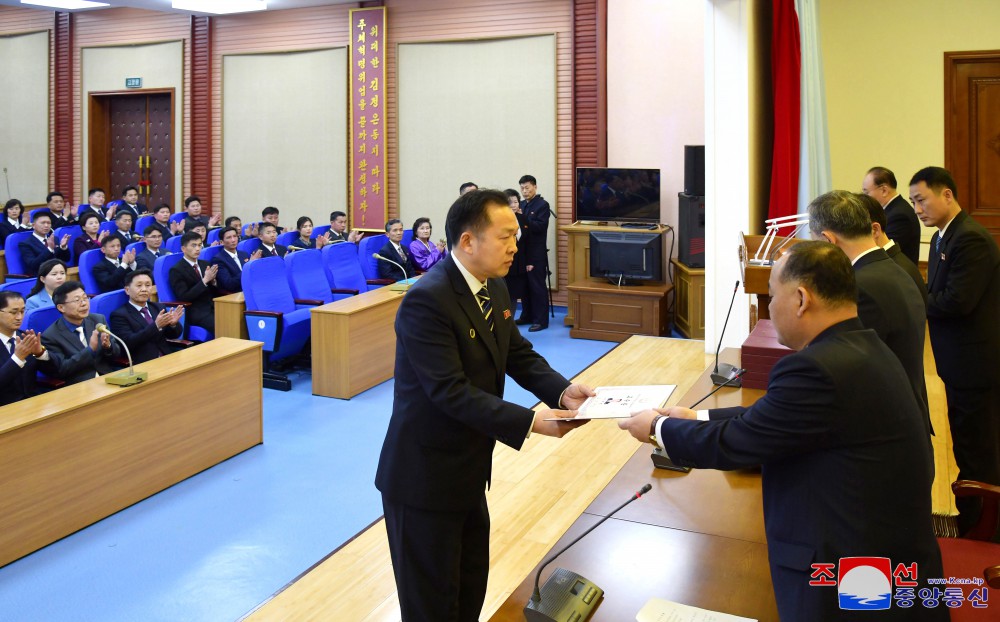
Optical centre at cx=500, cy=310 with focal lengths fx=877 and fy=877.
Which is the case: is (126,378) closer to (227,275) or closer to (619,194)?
(227,275)

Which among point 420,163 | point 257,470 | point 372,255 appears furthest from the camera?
point 420,163

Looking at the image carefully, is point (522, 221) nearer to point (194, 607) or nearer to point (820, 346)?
Result: point (194, 607)

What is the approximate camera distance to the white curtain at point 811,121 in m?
5.29

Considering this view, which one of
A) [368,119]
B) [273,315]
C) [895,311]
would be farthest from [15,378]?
[368,119]

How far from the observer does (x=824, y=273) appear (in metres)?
1.72

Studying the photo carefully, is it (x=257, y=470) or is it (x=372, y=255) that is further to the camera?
(x=372, y=255)

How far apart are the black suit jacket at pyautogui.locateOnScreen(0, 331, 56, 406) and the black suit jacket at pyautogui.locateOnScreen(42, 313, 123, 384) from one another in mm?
129

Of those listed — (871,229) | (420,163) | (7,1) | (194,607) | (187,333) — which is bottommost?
(194,607)

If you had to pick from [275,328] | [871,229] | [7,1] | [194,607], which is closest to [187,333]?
[275,328]

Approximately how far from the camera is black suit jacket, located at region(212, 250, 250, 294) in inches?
286

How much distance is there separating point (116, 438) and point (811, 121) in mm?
4313

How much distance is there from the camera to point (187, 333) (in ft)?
22.8

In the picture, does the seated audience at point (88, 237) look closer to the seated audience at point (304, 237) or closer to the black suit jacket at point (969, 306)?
the seated audience at point (304, 237)

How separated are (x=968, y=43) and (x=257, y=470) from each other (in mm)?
5989
